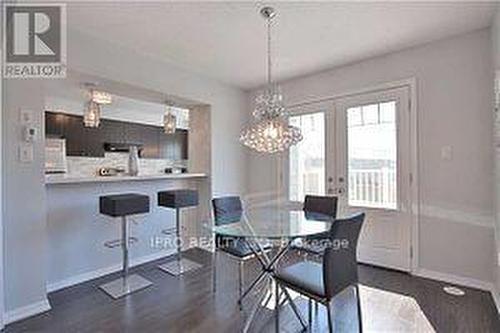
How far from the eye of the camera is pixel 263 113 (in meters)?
2.44

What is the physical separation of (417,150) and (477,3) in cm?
137

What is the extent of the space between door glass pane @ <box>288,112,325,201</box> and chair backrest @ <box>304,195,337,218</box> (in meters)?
0.84

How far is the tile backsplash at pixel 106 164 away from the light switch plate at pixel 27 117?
9.78 ft

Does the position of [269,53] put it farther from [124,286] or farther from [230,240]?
[124,286]

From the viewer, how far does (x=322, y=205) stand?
3.01 metres

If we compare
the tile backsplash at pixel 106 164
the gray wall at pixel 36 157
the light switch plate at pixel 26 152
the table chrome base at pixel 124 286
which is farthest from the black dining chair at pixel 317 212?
the tile backsplash at pixel 106 164

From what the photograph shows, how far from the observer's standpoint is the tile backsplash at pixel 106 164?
5.70 metres

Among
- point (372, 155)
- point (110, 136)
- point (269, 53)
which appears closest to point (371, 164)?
point (372, 155)

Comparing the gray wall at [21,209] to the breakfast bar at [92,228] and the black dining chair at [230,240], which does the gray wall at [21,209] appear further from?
the black dining chair at [230,240]

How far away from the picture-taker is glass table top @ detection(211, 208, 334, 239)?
2.09 m

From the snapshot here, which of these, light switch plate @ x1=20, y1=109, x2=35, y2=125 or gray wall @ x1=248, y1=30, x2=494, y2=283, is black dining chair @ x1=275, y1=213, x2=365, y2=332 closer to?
gray wall @ x1=248, y1=30, x2=494, y2=283

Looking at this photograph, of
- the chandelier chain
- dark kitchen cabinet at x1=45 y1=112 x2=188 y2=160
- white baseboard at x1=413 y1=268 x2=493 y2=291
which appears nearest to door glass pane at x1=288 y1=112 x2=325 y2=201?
the chandelier chain

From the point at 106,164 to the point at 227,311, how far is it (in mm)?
4921

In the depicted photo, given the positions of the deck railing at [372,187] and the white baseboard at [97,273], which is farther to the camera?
the deck railing at [372,187]
